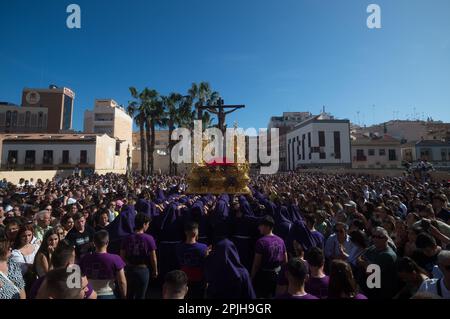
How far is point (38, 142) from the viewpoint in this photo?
3700 centimetres

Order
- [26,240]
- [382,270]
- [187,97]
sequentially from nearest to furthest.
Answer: [382,270]
[26,240]
[187,97]

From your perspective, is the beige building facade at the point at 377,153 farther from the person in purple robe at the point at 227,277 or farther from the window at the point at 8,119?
Answer: the window at the point at 8,119

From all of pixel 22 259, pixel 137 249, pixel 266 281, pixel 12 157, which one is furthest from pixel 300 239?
pixel 12 157

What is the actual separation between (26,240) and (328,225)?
5.75 m

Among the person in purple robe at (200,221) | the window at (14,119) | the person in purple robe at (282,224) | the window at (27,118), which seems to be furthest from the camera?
the window at (27,118)

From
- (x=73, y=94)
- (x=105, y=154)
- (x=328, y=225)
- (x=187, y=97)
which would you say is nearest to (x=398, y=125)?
(x=187, y=97)

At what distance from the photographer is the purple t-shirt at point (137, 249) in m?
4.20

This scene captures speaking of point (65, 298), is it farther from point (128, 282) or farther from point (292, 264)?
point (292, 264)

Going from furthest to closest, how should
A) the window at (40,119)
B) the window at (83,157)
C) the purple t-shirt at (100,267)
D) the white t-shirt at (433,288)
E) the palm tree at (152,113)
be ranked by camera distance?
the window at (40,119) < the window at (83,157) < the palm tree at (152,113) < the purple t-shirt at (100,267) < the white t-shirt at (433,288)

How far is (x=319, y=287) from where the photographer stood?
300 centimetres

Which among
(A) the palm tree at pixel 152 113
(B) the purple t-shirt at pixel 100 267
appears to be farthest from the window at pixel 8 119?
(B) the purple t-shirt at pixel 100 267

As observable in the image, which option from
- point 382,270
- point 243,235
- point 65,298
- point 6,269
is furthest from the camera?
point 243,235

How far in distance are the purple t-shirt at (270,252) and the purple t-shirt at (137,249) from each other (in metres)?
1.77

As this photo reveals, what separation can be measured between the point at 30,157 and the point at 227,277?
42.6 m
